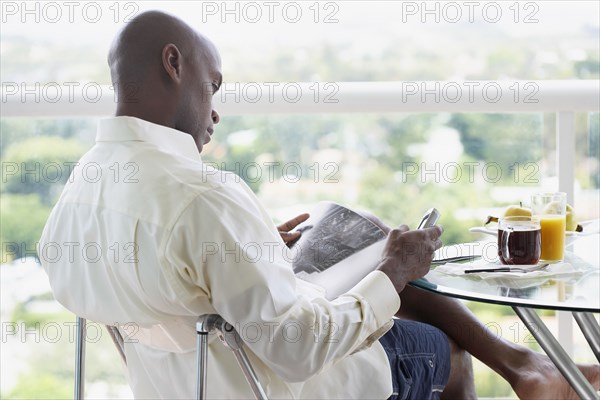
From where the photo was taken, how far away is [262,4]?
12.2 ft

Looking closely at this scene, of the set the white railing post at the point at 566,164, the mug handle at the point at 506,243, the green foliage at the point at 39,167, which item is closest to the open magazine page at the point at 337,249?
the mug handle at the point at 506,243

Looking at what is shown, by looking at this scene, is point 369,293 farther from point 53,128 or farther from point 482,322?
point 53,128

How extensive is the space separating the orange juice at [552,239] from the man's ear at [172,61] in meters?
0.84

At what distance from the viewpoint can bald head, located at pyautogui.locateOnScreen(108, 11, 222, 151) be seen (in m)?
1.63

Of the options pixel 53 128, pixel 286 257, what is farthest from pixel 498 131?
pixel 286 257

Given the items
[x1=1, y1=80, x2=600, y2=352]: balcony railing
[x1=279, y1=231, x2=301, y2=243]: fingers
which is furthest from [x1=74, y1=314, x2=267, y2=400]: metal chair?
[x1=1, y1=80, x2=600, y2=352]: balcony railing

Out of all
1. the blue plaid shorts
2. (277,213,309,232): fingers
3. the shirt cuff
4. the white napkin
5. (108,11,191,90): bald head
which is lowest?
the blue plaid shorts

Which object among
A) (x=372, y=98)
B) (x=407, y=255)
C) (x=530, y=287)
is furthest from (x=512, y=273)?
(x=372, y=98)

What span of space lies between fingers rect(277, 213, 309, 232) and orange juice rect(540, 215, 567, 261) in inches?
21.1

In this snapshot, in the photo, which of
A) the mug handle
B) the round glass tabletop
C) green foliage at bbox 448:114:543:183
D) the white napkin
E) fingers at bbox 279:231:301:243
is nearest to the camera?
the round glass tabletop

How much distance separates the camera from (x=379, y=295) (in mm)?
1663

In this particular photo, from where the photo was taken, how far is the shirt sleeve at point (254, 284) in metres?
1.43

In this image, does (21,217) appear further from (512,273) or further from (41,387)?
(512,273)

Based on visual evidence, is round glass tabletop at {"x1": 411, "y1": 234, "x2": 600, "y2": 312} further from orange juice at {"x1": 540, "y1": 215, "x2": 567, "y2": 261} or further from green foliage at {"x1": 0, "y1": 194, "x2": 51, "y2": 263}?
green foliage at {"x1": 0, "y1": 194, "x2": 51, "y2": 263}
